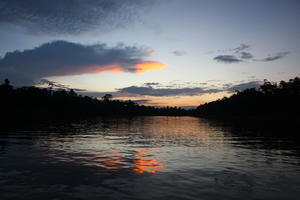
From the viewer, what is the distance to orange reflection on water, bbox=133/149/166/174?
16.3m

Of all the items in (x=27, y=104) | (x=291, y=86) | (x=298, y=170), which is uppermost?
(x=291, y=86)

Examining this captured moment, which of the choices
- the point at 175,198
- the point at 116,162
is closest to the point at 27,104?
the point at 116,162

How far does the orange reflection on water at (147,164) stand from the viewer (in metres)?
16.3

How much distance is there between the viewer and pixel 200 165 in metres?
18.4

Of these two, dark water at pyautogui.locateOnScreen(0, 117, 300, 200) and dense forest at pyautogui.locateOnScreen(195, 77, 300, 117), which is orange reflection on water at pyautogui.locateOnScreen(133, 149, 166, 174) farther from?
dense forest at pyautogui.locateOnScreen(195, 77, 300, 117)

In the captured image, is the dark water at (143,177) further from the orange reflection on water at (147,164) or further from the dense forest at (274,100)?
the dense forest at (274,100)

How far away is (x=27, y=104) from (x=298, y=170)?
148 m

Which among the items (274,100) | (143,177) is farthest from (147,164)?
(274,100)

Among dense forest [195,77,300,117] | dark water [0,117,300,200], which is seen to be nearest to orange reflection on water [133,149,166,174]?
dark water [0,117,300,200]

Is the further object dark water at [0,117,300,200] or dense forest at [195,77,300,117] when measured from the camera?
dense forest at [195,77,300,117]

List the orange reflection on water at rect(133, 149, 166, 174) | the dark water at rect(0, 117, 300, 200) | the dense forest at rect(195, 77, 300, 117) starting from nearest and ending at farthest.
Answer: the dark water at rect(0, 117, 300, 200) < the orange reflection on water at rect(133, 149, 166, 174) < the dense forest at rect(195, 77, 300, 117)

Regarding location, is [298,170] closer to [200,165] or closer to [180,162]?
[200,165]

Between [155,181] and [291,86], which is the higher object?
[291,86]

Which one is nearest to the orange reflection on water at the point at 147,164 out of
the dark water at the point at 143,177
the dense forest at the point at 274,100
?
the dark water at the point at 143,177
